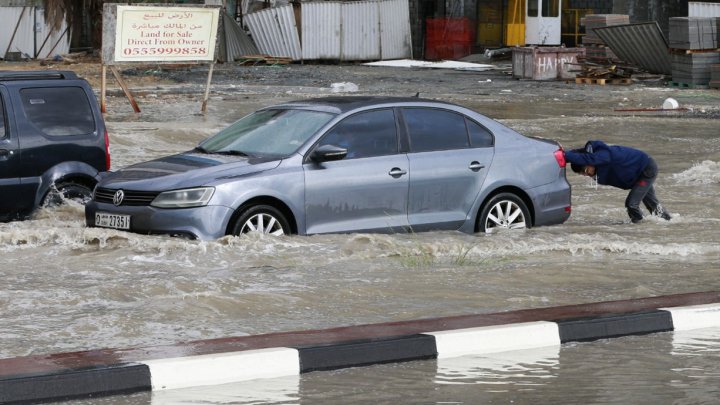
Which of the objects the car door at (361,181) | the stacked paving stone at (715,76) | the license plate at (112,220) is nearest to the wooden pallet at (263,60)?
the stacked paving stone at (715,76)

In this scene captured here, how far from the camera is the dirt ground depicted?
98.4 feet

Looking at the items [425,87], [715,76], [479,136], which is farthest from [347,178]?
[715,76]

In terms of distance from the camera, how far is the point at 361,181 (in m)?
11.6

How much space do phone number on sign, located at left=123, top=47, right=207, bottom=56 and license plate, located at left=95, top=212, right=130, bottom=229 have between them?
13458 millimetres

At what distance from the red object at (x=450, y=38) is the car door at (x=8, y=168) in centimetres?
3786

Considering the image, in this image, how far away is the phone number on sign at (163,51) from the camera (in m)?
24.6

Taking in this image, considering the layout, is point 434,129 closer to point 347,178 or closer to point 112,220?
point 347,178

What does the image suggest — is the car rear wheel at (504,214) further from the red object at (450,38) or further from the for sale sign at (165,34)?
the red object at (450,38)

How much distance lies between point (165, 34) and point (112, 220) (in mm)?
14104

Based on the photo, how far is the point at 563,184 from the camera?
504 inches

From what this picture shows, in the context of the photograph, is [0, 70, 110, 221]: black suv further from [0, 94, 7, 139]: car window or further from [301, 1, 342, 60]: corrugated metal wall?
[301, 1, 342, 60]: corrugated metal wall

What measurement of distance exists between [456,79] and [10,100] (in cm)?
2674

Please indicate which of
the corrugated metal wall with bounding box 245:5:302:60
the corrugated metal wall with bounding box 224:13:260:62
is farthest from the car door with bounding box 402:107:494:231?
the corrugated metal wall with bounding box 224:13:260:62

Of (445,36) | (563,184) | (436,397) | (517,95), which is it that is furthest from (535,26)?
(436,397)
